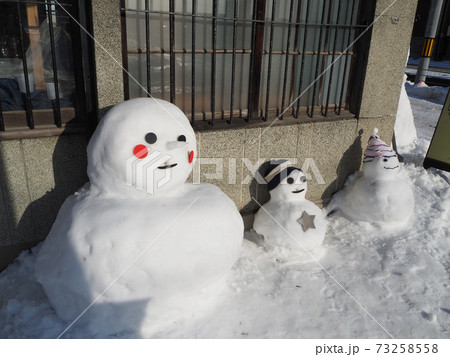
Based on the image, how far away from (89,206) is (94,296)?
0.69 meters

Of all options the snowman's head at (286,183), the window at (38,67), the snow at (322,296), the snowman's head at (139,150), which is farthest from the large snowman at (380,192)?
the window at (38,67)

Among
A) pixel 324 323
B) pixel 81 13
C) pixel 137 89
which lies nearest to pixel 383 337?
pixel 324 323

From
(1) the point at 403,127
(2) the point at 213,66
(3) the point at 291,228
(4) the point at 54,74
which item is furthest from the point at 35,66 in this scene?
(1) the point at 403,127

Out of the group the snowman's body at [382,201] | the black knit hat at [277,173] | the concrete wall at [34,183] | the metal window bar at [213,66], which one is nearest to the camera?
the concrete wall at [34,183]

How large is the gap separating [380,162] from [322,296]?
1.98 meters

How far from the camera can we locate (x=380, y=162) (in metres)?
4.71

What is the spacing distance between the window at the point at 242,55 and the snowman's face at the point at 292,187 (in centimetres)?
84

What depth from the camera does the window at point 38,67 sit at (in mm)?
3297

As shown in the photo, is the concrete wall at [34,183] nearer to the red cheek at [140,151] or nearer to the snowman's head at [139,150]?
the snowman's head at [139,150]

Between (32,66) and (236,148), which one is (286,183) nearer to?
(236,148)

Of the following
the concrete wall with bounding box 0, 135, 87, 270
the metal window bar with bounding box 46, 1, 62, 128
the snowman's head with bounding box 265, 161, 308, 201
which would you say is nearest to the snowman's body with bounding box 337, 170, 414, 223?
the snowman's head with bounding box 265, 161, 308, 201

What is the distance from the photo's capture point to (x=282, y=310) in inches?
135

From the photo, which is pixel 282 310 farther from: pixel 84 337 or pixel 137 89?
pixel 137 89

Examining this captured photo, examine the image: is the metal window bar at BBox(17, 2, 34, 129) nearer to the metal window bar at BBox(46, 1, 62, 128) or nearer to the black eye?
the metal window bar at BBox(46, 1, 62, 128)
